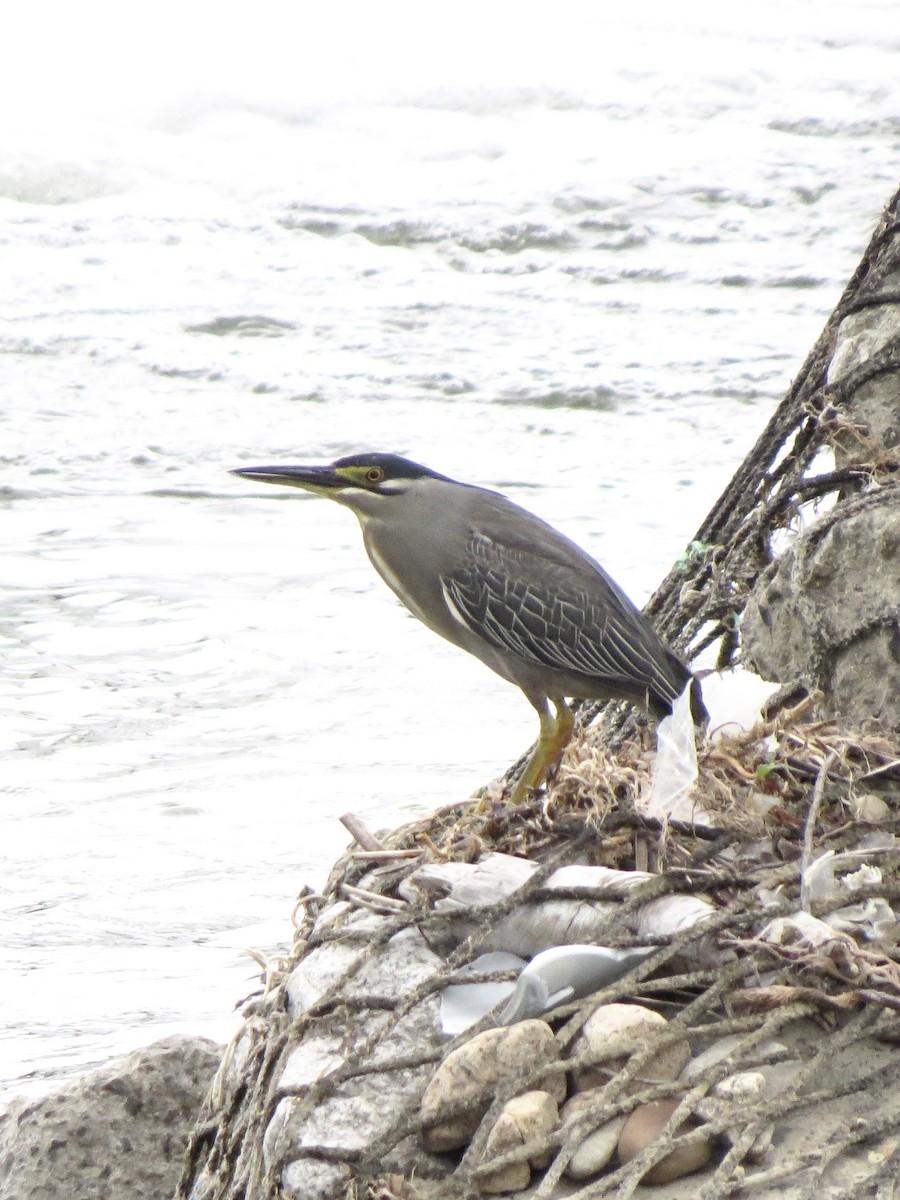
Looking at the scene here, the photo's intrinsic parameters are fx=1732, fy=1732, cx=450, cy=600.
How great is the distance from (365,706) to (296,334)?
161 inches

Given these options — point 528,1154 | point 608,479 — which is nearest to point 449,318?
point 608,479

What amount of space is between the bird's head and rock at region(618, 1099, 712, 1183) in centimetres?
189

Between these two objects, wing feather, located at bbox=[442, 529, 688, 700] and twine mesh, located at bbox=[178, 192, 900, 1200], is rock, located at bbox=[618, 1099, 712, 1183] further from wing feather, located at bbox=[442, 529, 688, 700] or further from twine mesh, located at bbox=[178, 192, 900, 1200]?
wing feather, located at bbox=[442, 529, 688, 700]

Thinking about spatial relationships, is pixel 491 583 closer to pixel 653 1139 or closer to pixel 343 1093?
pixel 343 1093

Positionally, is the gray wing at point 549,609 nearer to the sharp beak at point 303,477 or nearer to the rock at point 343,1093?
the sharp beak at point 303,477

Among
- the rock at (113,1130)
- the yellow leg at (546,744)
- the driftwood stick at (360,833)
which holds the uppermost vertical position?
the driftwood stick at (360,833)

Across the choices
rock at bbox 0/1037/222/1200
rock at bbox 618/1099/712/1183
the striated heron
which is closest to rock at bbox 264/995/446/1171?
rock at bbox 618/1099/712/1183

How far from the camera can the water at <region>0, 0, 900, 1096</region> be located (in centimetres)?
488

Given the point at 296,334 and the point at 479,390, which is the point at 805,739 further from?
the point at 296,334

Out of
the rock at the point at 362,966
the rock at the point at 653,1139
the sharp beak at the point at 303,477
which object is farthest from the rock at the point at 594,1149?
the sharp beak at the point at 303,477

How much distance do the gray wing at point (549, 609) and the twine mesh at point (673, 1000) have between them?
2.14ft

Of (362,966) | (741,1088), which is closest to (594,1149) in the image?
(741,1088)

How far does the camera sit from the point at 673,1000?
6.91 ft

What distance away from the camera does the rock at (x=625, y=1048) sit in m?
1.98
